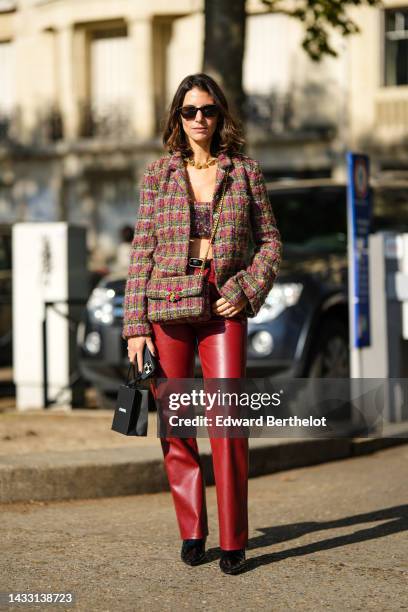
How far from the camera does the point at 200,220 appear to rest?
4.93 metres

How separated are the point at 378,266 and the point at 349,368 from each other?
906 mm

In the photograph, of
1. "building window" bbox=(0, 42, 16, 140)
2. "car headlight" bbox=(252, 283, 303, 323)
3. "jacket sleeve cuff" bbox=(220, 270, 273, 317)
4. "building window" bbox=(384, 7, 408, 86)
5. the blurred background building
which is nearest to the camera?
"jacket sleeve cuff" bbox=(220, 270, 273, 317)

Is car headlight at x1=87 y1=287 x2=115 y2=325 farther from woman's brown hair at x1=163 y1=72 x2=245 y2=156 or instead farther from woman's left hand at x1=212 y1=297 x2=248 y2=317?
woman's left hand at x1=212 y1=297 x2=248 y2=317

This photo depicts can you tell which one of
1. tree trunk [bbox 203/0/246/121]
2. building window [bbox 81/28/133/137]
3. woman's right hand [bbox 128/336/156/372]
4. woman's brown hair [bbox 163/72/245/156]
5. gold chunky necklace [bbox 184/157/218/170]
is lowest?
woman's right hand [bbox 128/336/156/372]

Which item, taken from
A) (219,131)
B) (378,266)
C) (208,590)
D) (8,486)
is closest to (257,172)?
(219,131)

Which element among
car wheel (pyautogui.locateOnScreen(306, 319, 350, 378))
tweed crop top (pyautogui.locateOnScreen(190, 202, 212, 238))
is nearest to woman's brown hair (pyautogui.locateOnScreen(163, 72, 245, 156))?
tweed crop top (pyautogui.locateOnScreen(190, 202, 212, 238))

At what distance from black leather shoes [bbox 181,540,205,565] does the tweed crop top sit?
123cm

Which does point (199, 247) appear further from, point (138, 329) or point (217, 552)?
point (217, 552)

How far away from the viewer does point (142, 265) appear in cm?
498

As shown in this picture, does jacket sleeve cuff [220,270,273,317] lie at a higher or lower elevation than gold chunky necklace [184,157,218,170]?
lower

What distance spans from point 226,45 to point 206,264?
7.38 m

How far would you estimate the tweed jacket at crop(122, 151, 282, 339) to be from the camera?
4871 mm

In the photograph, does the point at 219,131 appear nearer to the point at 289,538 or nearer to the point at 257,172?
the point at 257,172

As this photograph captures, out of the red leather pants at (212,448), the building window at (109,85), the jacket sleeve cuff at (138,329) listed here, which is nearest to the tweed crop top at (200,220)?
the red leather pants at (212,448)
